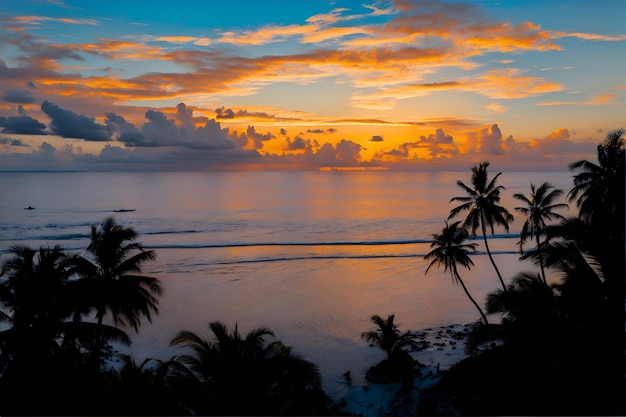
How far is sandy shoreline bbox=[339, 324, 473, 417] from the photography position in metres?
17.6

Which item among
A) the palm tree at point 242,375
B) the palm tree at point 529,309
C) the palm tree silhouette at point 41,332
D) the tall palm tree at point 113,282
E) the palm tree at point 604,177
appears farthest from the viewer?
the palm tree at point 604,177

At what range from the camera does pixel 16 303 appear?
14.6 meters

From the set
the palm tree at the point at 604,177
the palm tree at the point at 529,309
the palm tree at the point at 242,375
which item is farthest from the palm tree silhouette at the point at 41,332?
the palm tree at the point at 604,177

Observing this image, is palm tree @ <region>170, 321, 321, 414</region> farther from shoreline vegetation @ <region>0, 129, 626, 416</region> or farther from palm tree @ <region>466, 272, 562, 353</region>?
palm tree @ <region>466, 272, 562, 353</region>

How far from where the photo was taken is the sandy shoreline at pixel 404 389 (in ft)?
57.6

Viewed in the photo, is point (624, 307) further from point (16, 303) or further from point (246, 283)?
point (246, 283)

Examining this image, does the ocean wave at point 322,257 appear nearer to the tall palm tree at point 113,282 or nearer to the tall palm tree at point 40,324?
the tall palm tree at point 113,282

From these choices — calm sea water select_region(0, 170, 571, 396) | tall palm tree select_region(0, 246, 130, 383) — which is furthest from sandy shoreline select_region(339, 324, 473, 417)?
tall palm tree select_region(0, 246, 130, 383)

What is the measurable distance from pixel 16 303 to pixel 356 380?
14.4 meters

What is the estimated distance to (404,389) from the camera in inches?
739

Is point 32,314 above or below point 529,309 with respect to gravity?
below

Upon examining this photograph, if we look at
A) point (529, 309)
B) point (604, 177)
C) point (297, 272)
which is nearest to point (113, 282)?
point (529, 309)

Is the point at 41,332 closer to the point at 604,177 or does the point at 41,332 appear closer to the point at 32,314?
the point at 32,314

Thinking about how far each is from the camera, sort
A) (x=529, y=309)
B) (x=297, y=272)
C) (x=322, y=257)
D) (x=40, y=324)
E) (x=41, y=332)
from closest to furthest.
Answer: (x=529, y=309) < (x=41, y=332) < (x=40, y=324) < (x=297, y=272) < (x=322, y=257)
